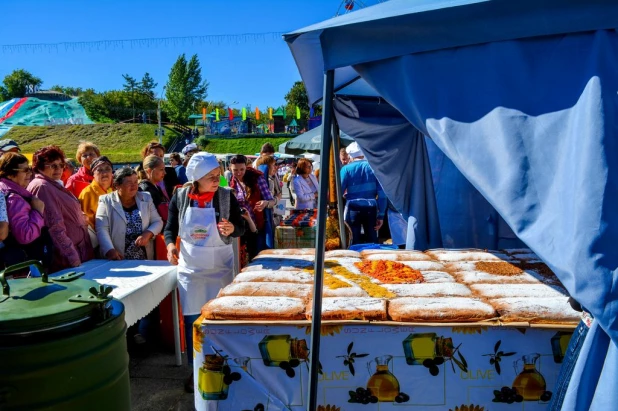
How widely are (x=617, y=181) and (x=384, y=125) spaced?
3.81m

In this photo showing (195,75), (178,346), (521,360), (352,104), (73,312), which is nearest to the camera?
(73,312)

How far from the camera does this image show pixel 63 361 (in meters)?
1.71

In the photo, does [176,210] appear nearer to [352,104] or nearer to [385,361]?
[385,361]

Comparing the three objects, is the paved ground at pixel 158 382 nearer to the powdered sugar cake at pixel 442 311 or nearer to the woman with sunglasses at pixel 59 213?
the woman with sunglasses at pixel 59 213

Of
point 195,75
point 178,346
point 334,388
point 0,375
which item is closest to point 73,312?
point 0,375

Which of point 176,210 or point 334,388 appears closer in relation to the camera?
point 334,388

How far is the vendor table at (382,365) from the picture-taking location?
237cm

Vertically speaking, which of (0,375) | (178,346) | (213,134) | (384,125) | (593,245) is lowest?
(178,346)

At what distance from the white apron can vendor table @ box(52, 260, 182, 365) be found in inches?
6.8

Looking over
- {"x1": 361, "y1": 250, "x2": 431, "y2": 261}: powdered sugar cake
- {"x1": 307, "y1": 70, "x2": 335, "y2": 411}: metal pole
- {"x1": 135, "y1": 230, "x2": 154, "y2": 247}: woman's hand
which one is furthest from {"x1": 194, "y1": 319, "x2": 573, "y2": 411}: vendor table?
{"x1": 135, "y1": 230, "x2": 154, "y2": 247}: woman's hand

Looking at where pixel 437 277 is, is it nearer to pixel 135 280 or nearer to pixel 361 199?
pixel 135 280

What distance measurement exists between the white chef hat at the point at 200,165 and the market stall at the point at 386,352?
1.07 meters

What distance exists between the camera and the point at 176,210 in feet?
12.0

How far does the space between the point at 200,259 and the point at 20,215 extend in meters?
1.26
